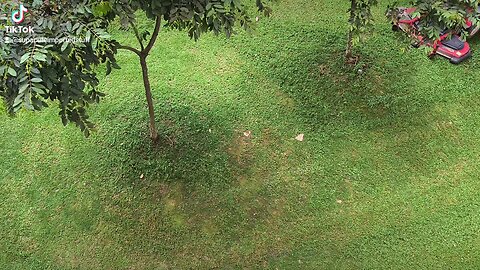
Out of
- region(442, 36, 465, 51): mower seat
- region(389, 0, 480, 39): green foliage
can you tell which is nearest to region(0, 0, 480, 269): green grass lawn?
region(442, 36, 465, 51): mower seat

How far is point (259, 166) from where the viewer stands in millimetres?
5023

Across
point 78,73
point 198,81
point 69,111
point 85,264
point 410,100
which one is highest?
point 78,73

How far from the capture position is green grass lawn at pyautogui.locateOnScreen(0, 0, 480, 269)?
448 centimetres

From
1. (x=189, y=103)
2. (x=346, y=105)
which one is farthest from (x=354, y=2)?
(x=189, y=103)

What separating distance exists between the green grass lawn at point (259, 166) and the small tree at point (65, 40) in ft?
5.00

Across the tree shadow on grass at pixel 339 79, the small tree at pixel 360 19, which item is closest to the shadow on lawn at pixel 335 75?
the tree shadow on grass at pixel 339 79

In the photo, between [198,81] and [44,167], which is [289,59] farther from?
[44,167]

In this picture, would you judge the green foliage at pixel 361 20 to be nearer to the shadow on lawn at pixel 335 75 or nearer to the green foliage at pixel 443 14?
the green foliage at pixel 443 14

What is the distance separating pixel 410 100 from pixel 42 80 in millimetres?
3930

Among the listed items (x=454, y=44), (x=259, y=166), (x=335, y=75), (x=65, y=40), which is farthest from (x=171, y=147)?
(x=454, y=44)

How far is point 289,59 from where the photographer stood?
594 centimetres

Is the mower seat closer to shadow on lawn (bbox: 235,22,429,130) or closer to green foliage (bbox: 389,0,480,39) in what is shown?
shadow on lawn (bbox: 235,22,429,130)

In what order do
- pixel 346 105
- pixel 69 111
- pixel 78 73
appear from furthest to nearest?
pixel 346 105 < pixel 69 111 < pixel 78 73

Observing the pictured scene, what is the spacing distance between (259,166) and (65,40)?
246cm
